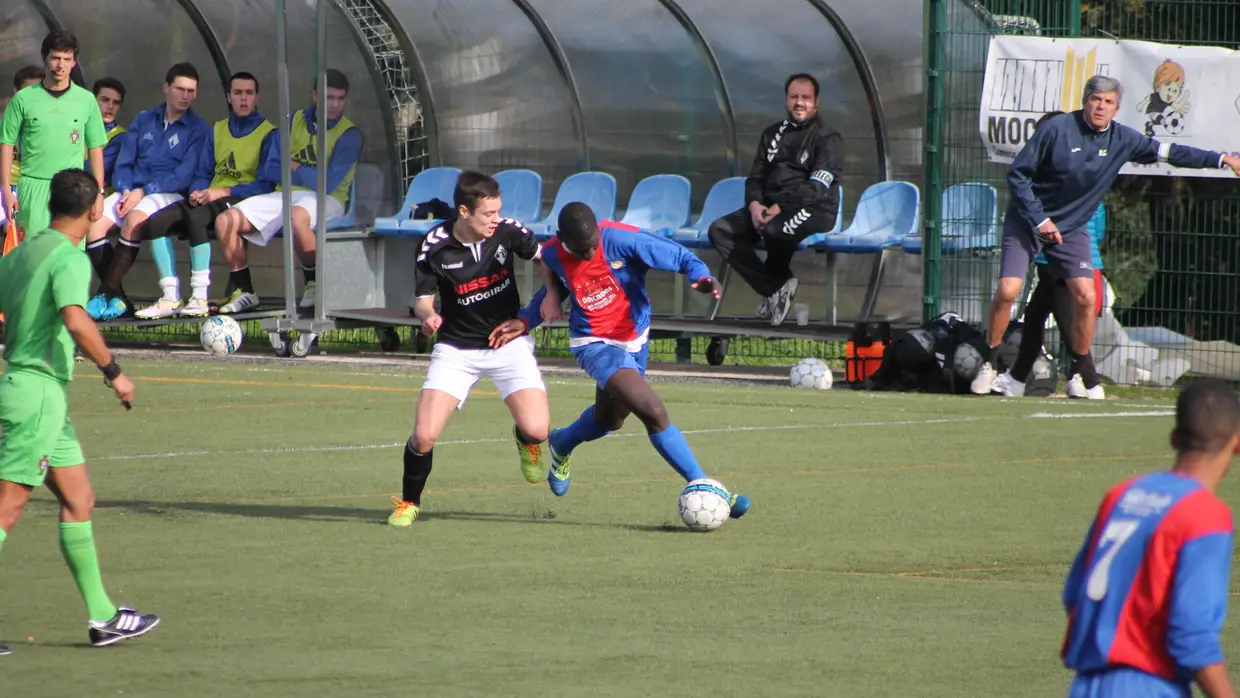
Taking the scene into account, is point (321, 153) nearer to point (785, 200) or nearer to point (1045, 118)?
point (785, 200)

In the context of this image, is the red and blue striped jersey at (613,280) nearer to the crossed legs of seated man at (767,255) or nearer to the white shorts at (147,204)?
the crossed legs of seated man at (767,255)

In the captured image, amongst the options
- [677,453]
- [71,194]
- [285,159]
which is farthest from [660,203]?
[71,194]

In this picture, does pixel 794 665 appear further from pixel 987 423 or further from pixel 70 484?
pixel 987 423

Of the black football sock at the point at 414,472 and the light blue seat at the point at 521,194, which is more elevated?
the light blue seat at the point at 521,194

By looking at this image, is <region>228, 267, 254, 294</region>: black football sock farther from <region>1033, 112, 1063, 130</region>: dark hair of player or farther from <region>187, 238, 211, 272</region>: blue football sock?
<region>1033, 112, 1063, 130</region>: dark hair of player

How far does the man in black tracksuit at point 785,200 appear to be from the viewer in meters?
15.6

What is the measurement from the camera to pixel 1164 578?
379 centimetres

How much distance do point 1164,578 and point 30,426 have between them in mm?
3927

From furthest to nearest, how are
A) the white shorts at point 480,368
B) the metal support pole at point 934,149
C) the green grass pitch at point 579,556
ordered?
the metal support pole at point 934,149, the white shorts at point 480,368, the green grass pitch at point 579,556

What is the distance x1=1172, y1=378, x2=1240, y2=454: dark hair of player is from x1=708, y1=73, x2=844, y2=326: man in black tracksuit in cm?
1166

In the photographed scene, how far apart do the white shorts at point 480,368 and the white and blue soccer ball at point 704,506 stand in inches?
38.1

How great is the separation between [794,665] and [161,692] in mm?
1949

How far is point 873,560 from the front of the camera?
8.05 metres

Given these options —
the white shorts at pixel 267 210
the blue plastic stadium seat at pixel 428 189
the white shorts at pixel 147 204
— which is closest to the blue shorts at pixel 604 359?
the white shorts at pixel 267 210
